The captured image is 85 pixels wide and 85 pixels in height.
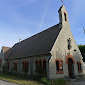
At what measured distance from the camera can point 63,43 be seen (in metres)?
17.3

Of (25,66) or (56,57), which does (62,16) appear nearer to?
(56,57)

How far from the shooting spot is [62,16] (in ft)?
62.2

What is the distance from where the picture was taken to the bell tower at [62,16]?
18397 mm

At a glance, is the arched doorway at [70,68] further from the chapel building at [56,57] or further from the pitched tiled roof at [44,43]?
the pitched tiled roof at [44,43]

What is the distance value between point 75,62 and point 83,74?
3561 mm

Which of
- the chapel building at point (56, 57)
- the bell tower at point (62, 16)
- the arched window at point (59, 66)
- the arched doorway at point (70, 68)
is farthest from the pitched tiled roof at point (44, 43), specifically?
the arched doorway at point (70, 68)

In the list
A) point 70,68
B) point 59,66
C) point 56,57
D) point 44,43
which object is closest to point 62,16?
point 44,43

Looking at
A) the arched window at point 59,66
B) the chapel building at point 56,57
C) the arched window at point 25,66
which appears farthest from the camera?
the arched window at point 25,66

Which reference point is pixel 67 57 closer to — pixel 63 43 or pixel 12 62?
pixel 63 43

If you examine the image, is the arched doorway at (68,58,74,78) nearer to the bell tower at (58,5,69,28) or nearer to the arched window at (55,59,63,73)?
the arched window at (55,59,63,73)

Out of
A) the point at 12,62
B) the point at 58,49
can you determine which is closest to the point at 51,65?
the point at 58,49

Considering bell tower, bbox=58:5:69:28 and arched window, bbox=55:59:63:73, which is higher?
bell tower, bbox=58:5:69:28

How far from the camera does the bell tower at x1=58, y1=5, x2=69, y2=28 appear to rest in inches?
724

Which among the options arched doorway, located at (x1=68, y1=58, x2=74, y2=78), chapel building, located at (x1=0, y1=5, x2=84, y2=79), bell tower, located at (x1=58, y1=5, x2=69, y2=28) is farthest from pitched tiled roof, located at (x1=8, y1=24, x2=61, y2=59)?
arched doorway, located at (x1=68, y1=58, x2=74, y2=78)
